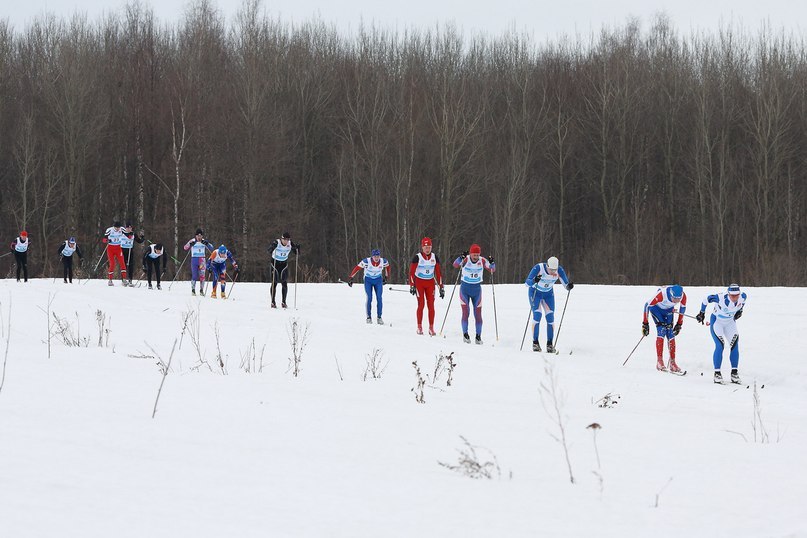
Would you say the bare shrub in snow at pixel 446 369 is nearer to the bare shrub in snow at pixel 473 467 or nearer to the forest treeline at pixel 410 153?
the bare shrub in snow at pixel 473 467

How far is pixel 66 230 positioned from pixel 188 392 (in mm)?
37062

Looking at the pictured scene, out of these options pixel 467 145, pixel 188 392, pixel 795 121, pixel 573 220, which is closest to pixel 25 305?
pixel 188 392

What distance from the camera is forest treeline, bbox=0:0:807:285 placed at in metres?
39.9

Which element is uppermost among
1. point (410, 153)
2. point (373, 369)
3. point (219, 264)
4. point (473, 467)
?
point (410, 153)

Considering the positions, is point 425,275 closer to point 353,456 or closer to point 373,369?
point 373,369

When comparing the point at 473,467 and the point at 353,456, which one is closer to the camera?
the point at 473,467

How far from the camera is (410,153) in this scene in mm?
41594

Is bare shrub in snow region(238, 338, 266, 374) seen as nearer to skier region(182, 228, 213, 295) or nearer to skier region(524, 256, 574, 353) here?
skier region(524, 256, 574, 353)

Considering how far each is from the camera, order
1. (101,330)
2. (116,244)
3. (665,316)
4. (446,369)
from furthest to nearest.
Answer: (116,244), (665,316), (101,330), (446,369)

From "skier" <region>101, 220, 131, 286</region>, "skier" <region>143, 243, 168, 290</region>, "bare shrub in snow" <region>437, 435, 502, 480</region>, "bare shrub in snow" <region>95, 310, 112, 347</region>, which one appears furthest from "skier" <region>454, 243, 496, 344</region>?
"bare shrub in snow" <region>437, 435, 502, 480</region>

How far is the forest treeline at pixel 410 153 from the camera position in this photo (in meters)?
39.9

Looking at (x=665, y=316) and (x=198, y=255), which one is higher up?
(x=198, y=255)

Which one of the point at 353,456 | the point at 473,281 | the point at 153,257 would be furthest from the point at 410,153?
the point at 353,456

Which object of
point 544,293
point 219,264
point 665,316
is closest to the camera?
point 665,316
